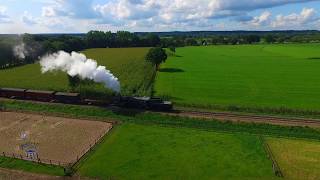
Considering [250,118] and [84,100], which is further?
[84,100]

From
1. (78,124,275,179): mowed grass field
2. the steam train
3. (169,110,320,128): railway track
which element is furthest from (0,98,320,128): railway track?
(78,124,275,179): mowed grass field

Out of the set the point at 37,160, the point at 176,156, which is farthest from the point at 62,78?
the point at 176,156

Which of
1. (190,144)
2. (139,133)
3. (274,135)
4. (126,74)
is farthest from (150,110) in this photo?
(126,74)

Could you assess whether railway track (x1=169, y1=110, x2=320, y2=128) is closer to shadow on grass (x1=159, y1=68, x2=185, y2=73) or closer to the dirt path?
the dirt path

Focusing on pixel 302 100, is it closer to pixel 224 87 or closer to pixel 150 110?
pixel 224 87

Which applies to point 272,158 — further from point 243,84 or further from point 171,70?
point 171,70

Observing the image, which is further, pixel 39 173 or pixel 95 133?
pixel 95 133
